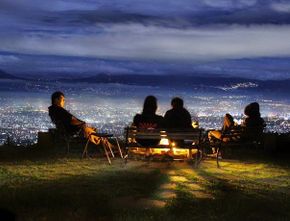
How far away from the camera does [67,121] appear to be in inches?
475

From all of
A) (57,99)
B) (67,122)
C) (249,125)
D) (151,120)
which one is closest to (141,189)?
(151,120)

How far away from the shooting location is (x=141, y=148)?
11773 millimetres

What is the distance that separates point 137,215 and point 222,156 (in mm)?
6306

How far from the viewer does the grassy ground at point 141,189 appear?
22.9 feet

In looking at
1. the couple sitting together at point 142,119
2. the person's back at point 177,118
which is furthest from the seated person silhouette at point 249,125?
the couple sitting together at point 142,119

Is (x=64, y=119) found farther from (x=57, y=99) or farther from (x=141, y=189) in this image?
(x=141, y=189)

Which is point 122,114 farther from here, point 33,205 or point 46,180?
point 33,205

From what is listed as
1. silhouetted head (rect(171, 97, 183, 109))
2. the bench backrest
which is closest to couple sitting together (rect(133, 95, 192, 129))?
silhouetted head (rect(171, 97, 183, 109))

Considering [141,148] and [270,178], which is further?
[141,148]

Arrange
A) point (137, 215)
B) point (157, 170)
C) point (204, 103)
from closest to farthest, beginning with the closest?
1. point (137, 215)
2. point (157, 170)
3. point (204, 103)

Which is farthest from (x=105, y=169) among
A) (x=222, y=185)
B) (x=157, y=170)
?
(x=222, y=185)

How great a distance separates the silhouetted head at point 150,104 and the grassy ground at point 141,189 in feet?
3.46

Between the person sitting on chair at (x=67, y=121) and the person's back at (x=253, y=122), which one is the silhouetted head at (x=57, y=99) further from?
the person's back at (x=253, y=122)

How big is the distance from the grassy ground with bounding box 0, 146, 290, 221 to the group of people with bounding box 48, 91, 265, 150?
0.58 meters
